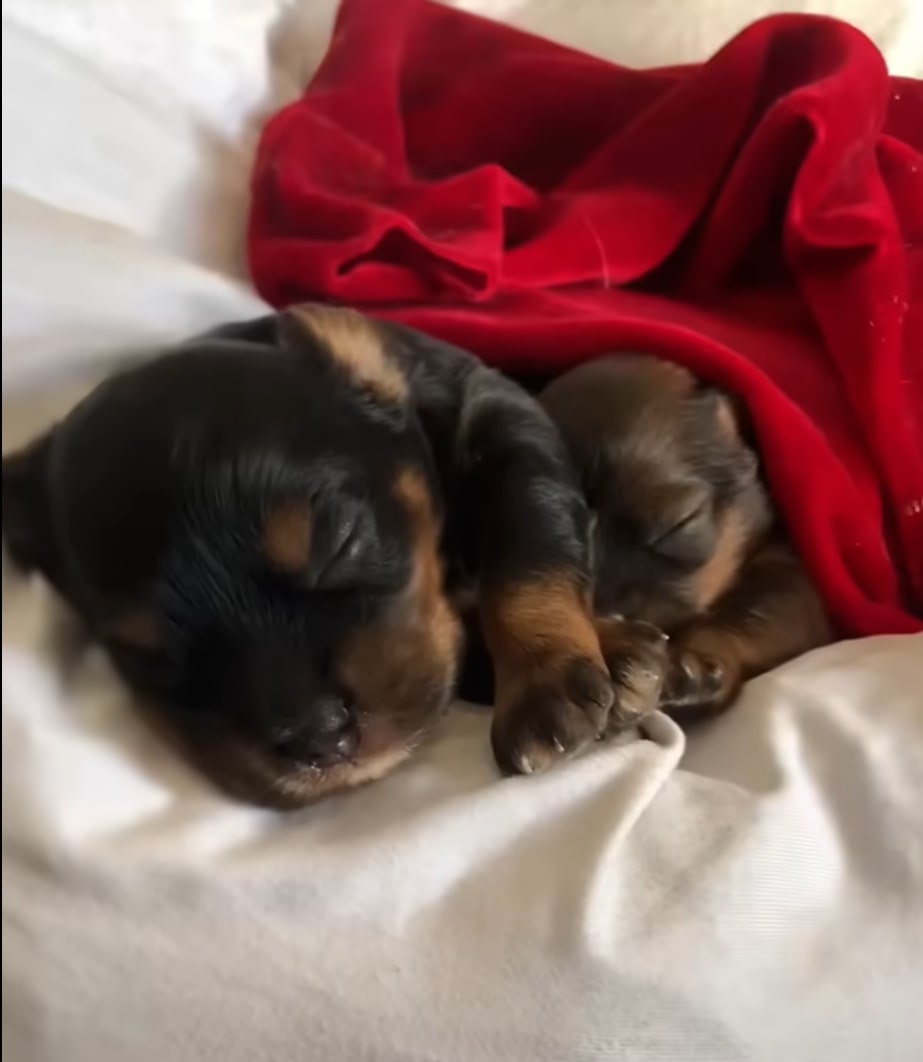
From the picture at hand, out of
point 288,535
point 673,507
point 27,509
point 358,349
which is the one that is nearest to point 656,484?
point 673,507

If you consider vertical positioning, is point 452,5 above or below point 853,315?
above

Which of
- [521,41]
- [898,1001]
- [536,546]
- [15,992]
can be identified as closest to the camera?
[15,992]

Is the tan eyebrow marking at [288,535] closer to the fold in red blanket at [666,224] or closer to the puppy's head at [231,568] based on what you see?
the puppy's head at [231,568]

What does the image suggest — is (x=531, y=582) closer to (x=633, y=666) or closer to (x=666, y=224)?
(x=633, y=666)

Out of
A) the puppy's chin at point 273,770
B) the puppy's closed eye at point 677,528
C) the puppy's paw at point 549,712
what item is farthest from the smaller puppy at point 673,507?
the puppy's chin at point 273,770

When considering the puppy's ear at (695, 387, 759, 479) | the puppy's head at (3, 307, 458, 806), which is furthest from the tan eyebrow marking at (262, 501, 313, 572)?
the puppy's ear at (695, 387, 759, 479)

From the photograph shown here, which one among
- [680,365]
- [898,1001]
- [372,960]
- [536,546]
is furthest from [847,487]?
[372,960]

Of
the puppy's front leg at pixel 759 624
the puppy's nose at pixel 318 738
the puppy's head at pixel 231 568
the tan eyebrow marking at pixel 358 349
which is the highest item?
the tan eyebrow marking at pixel 358 349

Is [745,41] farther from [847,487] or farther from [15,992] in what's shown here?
[15,992]
